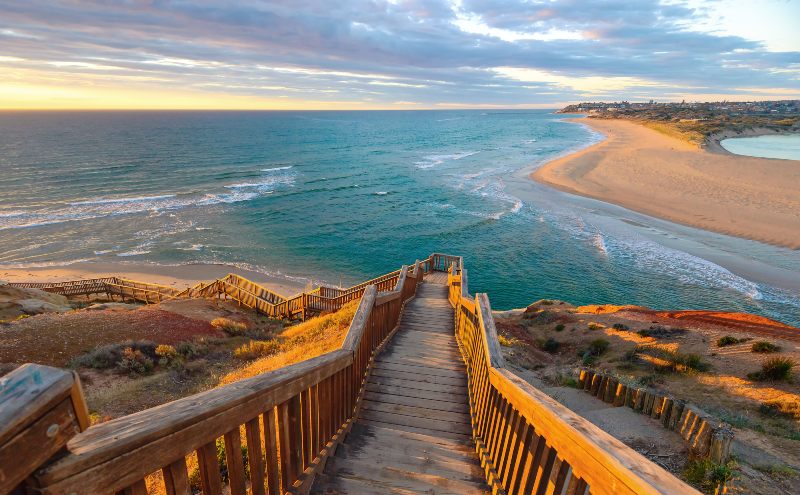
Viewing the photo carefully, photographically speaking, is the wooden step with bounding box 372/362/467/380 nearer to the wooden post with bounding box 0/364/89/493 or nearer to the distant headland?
the wooden post with bounding box 0/364/89/493

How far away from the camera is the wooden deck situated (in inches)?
148

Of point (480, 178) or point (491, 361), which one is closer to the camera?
point (491, 361)

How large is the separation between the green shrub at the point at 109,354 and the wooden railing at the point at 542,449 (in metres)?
10.3

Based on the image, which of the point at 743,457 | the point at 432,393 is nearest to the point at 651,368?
the point at 743,457

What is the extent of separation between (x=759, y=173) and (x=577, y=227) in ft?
98.5

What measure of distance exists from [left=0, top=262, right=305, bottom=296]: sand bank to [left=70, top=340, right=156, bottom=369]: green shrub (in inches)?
547

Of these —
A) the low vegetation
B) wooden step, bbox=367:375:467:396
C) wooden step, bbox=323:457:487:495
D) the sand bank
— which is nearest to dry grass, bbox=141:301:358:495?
wooden step, bbox=367:375:467:396

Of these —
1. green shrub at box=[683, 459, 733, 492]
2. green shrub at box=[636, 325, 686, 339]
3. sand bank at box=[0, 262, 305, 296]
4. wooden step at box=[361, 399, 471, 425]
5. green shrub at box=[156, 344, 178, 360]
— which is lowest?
sand bank at box=[0, 262, 305, 296]

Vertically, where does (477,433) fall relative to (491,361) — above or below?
below

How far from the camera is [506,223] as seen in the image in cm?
3653

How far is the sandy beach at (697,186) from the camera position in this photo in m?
33.3

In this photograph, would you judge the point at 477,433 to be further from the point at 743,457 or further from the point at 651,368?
the point at 651,368

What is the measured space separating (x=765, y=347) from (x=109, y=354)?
17187 mm

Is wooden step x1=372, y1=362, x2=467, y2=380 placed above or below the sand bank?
above
